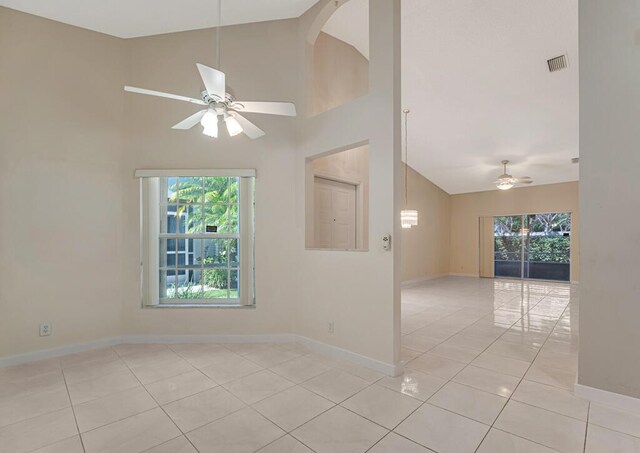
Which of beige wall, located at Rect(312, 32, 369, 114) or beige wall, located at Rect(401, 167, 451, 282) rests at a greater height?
beige wall, located at Rect(312, 32, 369, 114)

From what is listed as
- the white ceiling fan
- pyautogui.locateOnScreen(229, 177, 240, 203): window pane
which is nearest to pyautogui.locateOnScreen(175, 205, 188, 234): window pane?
pyautogui.locateOnScreen(229, 177, 240, 203): window pane

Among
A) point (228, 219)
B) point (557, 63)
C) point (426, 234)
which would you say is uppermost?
point (557, 63)

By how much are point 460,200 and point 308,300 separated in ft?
26.8

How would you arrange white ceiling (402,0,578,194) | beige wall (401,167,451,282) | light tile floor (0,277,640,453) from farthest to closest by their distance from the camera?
1. beige wall (401,167,451,282)
2. white ceiling (402,0,578,194)
3. light tile floor (0,277,640,453)

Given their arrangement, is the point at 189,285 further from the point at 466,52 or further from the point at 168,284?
the point at 466,52

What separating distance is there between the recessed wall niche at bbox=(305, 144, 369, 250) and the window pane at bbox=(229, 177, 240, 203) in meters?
0.90

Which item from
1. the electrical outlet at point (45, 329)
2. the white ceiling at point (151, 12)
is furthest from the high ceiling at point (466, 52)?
the electrical outlet at point (45, 329)

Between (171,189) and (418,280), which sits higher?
(171,189)

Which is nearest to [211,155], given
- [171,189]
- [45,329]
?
[171,189]

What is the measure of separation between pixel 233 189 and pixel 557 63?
4458mm

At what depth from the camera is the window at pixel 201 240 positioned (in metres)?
3.61

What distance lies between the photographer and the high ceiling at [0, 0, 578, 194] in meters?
3.17

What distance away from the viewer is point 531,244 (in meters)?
8.75

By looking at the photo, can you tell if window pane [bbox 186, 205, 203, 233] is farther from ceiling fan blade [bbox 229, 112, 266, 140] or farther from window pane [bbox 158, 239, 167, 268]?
ceiling fan blade [bbox 229, 112, 266, 140]
